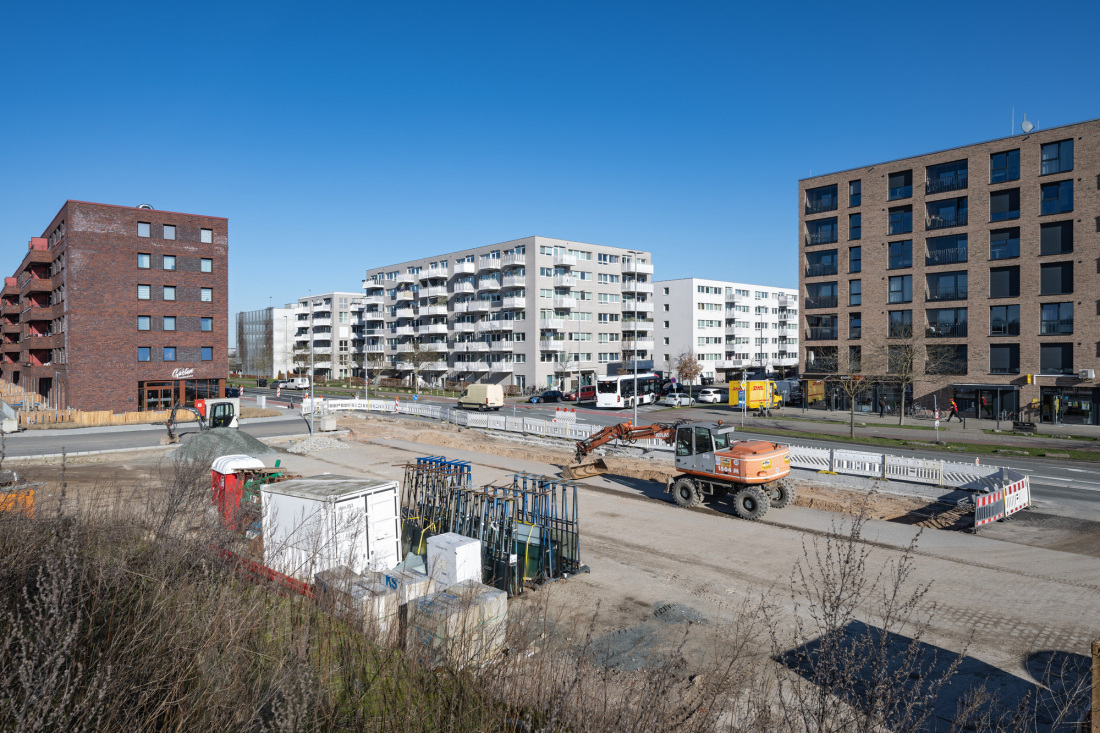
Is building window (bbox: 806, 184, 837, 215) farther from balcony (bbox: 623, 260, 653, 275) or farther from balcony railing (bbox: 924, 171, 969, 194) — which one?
balcony (bbox: 623, 260, 653, 275)

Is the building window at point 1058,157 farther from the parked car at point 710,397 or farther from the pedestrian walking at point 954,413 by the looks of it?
the parked car at point 710,397

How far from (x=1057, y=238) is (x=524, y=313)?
154ft

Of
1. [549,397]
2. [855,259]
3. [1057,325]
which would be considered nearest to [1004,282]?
[1057,325]

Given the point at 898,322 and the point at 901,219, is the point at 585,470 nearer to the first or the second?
the point at 898,322

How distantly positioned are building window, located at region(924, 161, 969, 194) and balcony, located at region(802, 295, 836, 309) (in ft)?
32.2

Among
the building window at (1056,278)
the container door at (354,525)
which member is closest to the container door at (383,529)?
the container door at (354,525)

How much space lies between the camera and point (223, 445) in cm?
2600

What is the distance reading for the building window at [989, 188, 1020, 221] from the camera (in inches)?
1671

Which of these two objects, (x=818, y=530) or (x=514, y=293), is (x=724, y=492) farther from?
(x=514, y=293)

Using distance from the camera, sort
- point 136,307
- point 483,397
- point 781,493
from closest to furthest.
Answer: point 781,493 < point 136,307 < point 483,397

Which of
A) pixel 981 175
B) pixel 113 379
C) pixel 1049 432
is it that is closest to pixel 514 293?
pixel 113 379

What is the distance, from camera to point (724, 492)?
63.7 feet

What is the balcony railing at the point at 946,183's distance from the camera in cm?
4444

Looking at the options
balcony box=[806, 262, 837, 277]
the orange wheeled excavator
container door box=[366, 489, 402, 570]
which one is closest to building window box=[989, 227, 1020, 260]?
balcony box=[806, 262, 837, 277]
